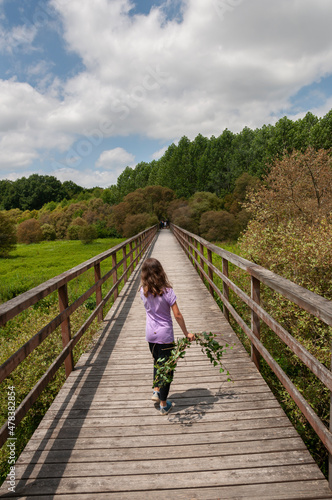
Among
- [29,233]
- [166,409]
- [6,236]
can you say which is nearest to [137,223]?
[6,236]

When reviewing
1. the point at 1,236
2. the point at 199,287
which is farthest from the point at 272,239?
the point at 1,236

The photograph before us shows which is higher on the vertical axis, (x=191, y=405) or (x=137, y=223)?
(x=137, y=223)

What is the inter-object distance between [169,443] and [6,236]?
133 ft

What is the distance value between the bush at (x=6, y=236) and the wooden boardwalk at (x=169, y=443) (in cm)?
3851

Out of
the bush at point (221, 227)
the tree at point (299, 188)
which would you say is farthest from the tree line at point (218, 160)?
the tree at point (299, 188)

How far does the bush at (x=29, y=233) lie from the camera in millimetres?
57844

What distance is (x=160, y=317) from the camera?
284cm

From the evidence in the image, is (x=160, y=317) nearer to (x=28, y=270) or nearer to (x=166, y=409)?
(x=166, y=409)

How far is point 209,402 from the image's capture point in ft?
9.53

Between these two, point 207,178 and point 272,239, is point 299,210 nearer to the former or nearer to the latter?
point 272,239

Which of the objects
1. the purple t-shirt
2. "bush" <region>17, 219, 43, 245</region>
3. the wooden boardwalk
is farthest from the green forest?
the purple t-shirt

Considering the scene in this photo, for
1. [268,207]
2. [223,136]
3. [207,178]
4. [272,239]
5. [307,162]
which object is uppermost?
[223,136]

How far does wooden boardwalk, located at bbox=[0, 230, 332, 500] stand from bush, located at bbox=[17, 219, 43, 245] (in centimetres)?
5933

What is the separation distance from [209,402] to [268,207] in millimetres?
9444
